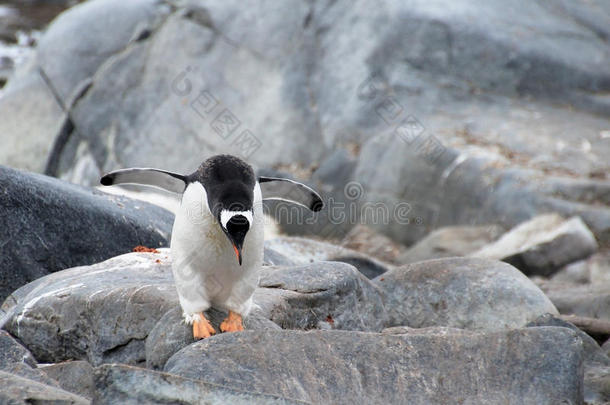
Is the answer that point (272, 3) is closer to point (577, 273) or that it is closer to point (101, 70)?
point (101, 70)

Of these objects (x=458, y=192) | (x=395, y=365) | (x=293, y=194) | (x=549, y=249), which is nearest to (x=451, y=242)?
(x=458, y=192)

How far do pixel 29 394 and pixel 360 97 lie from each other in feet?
24.3

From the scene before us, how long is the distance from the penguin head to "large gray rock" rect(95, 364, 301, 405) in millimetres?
812

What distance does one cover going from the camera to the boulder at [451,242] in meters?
8.27

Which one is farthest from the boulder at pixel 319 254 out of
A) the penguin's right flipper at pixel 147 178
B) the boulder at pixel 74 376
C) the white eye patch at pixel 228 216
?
the white eye patch at pixel 228 216

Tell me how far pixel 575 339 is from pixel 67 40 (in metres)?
9.47

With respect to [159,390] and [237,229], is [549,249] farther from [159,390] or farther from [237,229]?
[159,390]

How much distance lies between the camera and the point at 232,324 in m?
4.09

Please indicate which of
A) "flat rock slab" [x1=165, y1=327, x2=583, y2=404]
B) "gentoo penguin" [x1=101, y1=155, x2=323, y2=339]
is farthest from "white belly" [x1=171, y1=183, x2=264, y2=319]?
"flat rock slab" [x1=165, y1=327, x2=583, y2=404]

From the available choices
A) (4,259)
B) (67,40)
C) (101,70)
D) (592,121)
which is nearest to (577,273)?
(592,121)

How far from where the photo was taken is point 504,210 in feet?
27.8

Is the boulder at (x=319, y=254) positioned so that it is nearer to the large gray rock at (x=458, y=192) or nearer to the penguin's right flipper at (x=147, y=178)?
the large gray rock at (x=458, y=192)

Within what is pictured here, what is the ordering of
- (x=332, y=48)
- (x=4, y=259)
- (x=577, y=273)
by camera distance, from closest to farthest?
(x=4, y=259) → (x=577, y=273) → (x=332, y=48)

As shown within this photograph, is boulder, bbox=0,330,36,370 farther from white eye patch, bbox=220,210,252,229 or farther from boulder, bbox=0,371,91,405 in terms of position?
white eye patch, bbox=220,210,252,229
